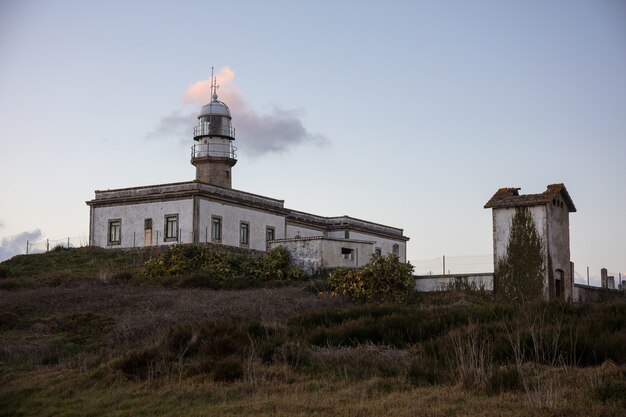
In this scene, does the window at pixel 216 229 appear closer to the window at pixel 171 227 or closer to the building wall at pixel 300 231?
the window at pixel 171 227

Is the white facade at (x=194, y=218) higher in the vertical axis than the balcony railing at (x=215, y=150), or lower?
lower

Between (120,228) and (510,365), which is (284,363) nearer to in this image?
(510,365)

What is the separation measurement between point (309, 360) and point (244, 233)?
2573 cm

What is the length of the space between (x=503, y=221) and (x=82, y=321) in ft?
48.4

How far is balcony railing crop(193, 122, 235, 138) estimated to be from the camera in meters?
45.6

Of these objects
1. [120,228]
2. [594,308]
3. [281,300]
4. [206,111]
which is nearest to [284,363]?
[594,308]

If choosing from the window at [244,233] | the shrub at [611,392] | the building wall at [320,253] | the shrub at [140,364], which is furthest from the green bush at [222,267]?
the shrub at [611,392]

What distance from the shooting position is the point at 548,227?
26.2 m

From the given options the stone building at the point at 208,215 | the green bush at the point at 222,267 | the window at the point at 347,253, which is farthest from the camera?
the stone building at the point at 208,215

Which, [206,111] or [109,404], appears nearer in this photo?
[109,404]

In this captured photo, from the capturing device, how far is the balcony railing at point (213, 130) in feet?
149

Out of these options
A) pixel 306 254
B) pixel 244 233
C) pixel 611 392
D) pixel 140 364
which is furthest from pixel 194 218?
pixel 611 392

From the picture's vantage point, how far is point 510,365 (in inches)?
486

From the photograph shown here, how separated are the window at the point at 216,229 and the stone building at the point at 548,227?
15.0 m
